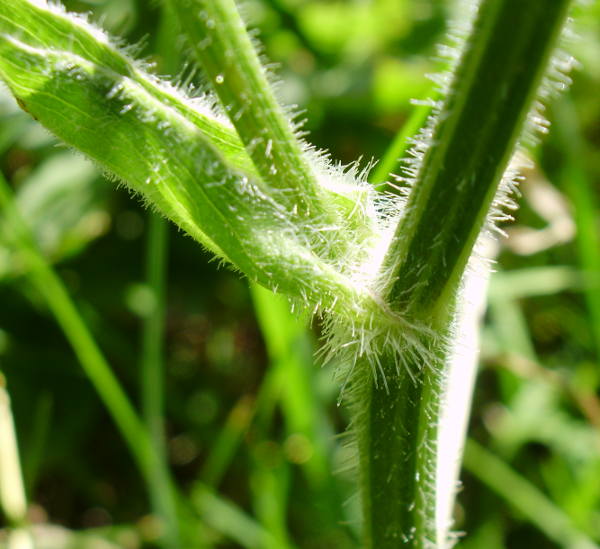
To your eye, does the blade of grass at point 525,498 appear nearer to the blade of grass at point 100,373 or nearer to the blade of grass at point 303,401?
the blade of grass at point 303,401

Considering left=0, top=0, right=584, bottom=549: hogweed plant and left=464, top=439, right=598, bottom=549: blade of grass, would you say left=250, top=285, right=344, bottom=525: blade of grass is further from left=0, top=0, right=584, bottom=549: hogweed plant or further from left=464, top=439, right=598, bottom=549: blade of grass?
left=0, top=0, right=584, bottom=549: hogweed plant

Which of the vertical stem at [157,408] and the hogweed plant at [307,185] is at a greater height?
the hogweed plant at [307,185]

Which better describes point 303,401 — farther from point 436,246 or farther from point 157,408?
point 436,246

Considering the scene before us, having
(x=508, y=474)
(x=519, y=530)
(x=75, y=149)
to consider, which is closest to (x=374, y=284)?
(x=75, y=149)

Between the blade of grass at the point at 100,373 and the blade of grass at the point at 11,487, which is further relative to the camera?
the blade of grass at the point at 11,487

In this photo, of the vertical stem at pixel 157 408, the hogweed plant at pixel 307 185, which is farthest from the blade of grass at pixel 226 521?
the hogweed plant at pixel 307 185

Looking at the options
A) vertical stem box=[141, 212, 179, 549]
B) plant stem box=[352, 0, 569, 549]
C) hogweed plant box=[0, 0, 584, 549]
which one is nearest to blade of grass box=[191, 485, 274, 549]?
vertical stem box=[141, 212, 179, 549]

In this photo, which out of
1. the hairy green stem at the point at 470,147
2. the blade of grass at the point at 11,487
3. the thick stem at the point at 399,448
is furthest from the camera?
the blade of grass at the point at 11,487
